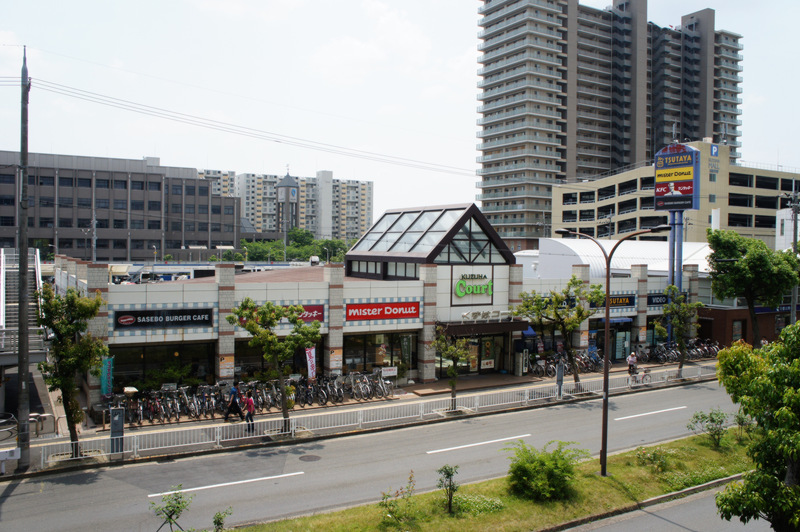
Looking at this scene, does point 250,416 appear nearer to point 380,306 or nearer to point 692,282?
point 380,306

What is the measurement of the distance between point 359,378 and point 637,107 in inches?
4147

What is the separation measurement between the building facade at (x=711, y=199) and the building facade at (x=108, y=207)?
228ft

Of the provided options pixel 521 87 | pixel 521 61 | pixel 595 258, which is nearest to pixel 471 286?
pixel 595 258

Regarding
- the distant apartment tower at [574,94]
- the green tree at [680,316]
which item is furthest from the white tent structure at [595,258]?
the distant apartment tower at [574,94]

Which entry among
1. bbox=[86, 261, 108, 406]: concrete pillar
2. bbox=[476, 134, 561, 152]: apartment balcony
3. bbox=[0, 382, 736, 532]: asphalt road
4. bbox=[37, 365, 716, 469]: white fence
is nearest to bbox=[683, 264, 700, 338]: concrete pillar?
bbox=[37, 365, 716, 469]: white fence

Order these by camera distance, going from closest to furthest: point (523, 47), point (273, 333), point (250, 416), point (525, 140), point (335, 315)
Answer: point (273, 333)
point (250, 416)
point (335, 315)
point (523, 47)
point (525, 140)

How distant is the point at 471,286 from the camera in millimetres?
31828

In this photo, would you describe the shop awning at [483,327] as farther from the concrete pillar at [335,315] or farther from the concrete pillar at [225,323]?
the concrete pillar at [225,323]

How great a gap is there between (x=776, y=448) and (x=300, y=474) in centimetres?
1296

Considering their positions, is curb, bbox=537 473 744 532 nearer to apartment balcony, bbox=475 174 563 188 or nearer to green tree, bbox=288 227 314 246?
apartment balcony, bbox=475 174 563 188

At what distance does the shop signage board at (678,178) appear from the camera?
132ft

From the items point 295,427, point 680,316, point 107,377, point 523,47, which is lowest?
point 295,427

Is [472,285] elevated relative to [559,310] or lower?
elevated

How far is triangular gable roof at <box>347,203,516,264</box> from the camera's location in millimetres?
31266
